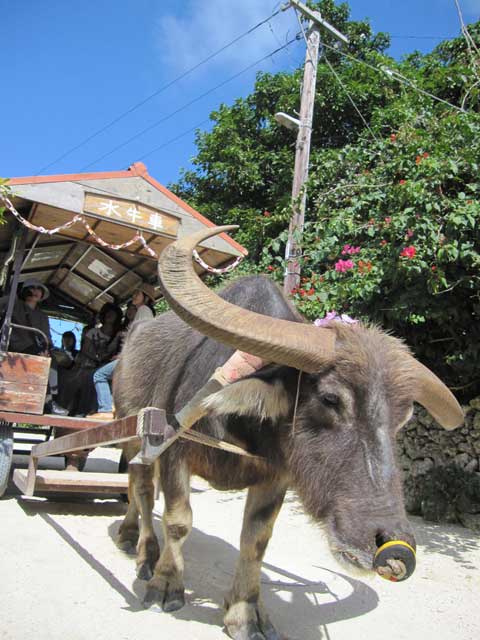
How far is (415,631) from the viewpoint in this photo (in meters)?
3.01

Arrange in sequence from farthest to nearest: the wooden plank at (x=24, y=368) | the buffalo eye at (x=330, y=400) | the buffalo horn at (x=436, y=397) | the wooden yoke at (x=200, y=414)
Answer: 1. the wooden plank at (x=24, y=368)
2. the buffalo horn at (x=436, y=397)
3. the wooden yoke at (x=200, y=414)
4. the buffalo eye at (x=330, y=400)

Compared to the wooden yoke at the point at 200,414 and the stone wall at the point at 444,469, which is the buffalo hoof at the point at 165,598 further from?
the stone wall at the point at 444,469

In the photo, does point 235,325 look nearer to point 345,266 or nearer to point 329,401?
point 329,401

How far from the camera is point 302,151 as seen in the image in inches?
324

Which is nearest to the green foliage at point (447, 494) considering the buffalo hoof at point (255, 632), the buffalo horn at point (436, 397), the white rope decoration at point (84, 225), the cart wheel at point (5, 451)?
the white rope decoration at point (84, 225)

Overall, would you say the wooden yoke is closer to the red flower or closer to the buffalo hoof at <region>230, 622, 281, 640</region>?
the buffalo hoof at <region>230, 622, 281, 640</region>

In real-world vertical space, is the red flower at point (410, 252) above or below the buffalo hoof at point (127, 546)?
above

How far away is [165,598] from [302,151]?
683cm

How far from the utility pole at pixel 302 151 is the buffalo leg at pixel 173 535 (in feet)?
13.8

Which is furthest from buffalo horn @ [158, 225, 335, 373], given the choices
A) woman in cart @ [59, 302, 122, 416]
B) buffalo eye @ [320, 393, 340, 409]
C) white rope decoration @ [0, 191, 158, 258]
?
woman in cart @ [59, 302, 122, 416]

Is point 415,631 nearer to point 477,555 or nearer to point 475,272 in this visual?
point 477,555

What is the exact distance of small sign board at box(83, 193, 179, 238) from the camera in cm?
492

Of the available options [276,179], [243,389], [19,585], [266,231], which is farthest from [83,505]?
[276,179]

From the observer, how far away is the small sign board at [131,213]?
4.92 m
